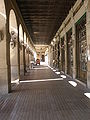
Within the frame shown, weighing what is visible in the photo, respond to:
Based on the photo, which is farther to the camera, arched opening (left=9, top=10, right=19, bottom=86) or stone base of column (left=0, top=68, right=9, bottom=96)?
arched opening (left=9, top=10, right=19, bottom=86)

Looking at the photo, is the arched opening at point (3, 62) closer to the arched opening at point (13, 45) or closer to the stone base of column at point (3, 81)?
the stone base of column at point (3, 81)

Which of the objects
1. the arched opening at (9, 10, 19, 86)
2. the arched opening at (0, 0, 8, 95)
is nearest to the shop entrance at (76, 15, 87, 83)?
the arched opening at (9, 10, 19, 86)

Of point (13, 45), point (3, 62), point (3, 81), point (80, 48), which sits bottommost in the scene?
point (3, 81)

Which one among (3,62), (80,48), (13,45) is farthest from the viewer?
(80,48)

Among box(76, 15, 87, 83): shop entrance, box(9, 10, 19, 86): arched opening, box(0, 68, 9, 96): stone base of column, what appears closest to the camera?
box(0, 68, 9, 96): stone base of column

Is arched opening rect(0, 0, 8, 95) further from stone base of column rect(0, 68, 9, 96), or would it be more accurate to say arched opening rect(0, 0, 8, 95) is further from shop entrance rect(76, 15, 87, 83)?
shop entrance rect(76, 15, 87, 83)

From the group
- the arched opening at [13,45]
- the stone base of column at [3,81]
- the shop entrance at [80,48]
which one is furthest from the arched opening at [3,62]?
the shop entrance at [80,48]

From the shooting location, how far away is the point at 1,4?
8.05 meters

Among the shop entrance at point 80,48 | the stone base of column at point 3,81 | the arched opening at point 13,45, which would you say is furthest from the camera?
the arched opening at point 13,45

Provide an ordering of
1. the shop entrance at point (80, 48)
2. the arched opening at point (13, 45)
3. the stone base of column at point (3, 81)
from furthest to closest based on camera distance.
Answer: the arched opening at point (13, 45) < the shop entrance at point (80, 48) < the stone base of column at point (3, 81)

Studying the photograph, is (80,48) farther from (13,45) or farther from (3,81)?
(3,81)

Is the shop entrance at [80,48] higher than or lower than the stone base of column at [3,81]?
higher

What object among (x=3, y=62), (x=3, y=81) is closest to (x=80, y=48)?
(x=3, y=62)

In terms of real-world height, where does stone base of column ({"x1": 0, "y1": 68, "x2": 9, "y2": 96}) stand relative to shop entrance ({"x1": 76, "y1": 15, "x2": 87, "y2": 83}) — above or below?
below
